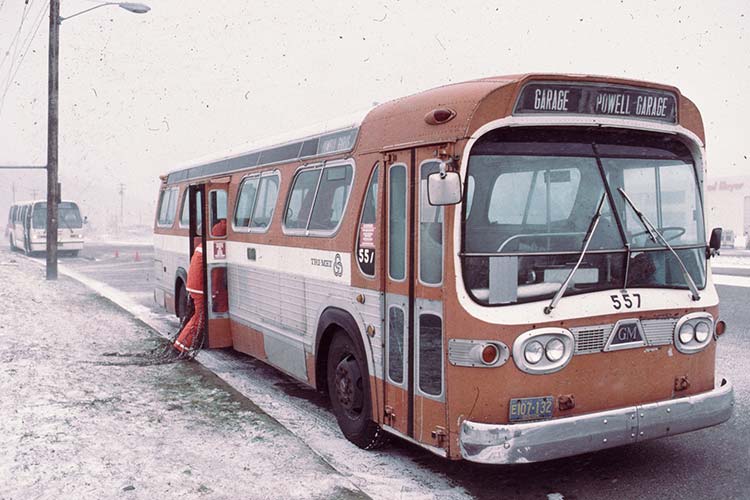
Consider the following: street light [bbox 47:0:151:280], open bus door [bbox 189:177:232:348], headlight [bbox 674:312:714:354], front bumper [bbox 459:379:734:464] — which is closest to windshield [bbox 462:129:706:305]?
headlight [bbox 674:312:714:354]

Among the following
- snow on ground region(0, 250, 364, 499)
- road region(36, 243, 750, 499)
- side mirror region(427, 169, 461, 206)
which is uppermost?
side mirror region(427, 169, 461, 206)

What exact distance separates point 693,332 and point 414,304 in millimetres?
1989

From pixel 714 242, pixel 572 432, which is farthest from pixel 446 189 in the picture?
pixel 714 242

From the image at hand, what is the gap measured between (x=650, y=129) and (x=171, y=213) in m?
8.75

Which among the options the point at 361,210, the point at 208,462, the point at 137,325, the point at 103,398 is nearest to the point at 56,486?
the point at 208,462

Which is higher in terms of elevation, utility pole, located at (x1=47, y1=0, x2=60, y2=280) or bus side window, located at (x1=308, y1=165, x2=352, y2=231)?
utility pole, located at (x1=47, y1=0, x2=60, y2=280)

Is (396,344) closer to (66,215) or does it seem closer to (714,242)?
(714,242)

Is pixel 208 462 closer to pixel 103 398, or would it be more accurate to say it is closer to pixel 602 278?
pixel 103 398

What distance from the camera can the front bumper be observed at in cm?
462

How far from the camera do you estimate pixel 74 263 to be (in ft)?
104

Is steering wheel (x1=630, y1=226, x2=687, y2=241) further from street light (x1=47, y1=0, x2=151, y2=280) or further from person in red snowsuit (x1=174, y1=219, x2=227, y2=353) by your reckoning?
street light (x1=47, y1=0, x2=151, y2=280)

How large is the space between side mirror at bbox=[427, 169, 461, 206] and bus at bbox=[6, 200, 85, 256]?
32.7m

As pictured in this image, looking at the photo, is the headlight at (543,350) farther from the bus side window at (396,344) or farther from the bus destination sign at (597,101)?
the bus destination sign at (597,101)

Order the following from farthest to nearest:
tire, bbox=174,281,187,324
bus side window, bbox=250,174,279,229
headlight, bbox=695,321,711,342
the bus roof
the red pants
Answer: tire, bbox=174,281,187,324, the red pants, bus side window, bbox=250,174,279,229, headlight, bbox=695,321,711,342, the bus roof
